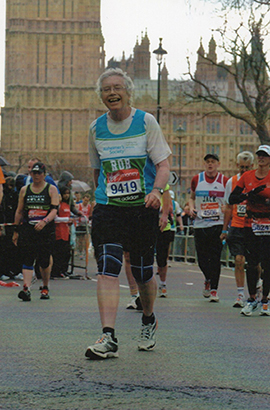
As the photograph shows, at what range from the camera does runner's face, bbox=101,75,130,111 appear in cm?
594

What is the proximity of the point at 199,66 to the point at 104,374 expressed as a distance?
402 ft

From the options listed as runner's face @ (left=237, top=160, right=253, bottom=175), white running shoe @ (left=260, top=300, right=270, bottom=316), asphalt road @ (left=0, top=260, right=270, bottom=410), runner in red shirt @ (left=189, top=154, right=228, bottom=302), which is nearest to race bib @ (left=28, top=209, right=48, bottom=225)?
asphalt road @ (left=0, top=260, right=270, bottom=410)

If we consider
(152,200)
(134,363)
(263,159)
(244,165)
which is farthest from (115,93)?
(244,165)

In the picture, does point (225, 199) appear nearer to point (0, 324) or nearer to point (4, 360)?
point (0, 324)

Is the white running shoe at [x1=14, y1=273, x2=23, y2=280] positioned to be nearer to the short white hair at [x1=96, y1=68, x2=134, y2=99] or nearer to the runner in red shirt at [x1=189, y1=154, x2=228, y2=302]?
the runner in red shirt at [x1=189, y1=154, x2=228, y2=302]

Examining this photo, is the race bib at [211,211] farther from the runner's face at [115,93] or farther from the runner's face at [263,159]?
the runner's face at [115,93]

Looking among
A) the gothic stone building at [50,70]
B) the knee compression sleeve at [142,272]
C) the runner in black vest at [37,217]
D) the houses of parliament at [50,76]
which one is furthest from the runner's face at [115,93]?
the gothic stone building at [50,70]

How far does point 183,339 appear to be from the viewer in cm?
663

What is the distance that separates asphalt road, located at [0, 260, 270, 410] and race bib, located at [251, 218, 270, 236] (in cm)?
83

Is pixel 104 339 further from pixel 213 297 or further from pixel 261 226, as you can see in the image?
pixel 213 297

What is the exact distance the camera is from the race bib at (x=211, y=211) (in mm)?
10922

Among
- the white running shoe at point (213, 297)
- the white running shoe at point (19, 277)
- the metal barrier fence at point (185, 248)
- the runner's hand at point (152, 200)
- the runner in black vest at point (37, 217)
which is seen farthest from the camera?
the metal barrier fence at point (185, 248)

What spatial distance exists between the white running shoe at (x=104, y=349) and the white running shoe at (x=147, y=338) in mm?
368

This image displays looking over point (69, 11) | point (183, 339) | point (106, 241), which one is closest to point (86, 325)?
point (183, 339)
